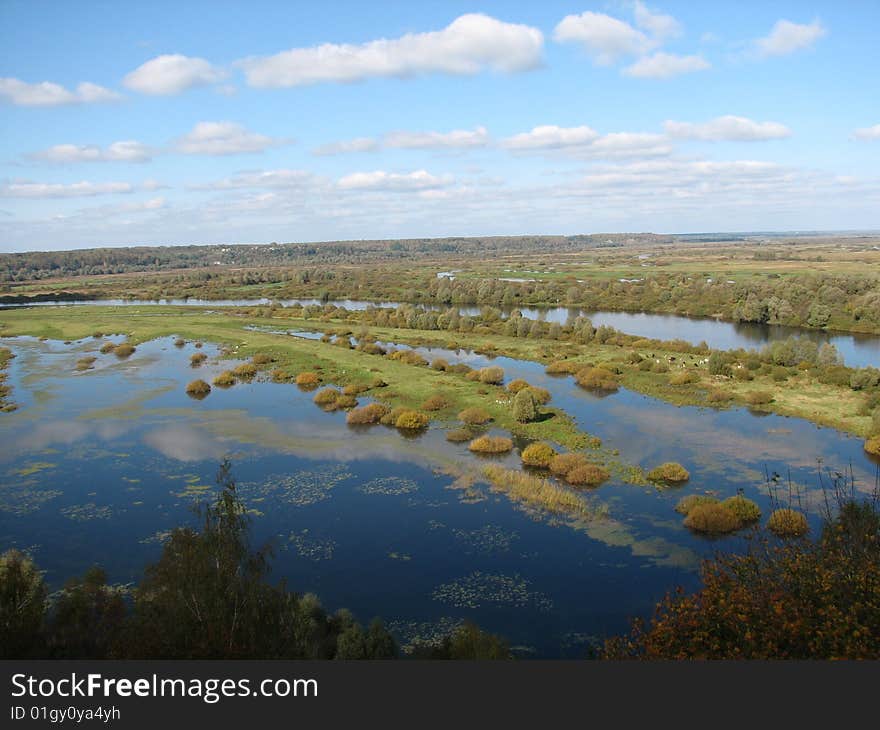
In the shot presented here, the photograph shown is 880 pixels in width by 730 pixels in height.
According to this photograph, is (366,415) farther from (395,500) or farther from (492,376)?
(492,376)

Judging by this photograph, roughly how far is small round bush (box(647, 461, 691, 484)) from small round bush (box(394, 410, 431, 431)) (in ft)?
48.0

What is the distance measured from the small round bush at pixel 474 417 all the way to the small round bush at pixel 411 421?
249cm

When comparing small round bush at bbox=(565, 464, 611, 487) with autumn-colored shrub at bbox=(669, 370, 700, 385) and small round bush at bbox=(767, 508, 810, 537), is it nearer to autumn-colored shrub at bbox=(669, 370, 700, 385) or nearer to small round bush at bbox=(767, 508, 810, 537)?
small round bush at bbox=(767, 508, 810, 537)

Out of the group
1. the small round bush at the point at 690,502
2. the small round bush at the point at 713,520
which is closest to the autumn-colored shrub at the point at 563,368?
the small round bush at the point at 690,502

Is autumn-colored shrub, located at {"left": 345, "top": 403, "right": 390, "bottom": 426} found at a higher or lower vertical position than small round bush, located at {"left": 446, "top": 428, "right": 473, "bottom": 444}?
higher

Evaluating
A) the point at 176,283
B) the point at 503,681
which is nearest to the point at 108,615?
the point at 503,681

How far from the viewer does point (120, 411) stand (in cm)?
4294

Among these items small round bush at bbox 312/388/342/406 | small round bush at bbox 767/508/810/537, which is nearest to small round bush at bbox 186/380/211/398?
small round bush at bbox 312/388/342/406

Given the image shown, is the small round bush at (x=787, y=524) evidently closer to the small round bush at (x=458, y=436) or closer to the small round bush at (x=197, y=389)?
the small round bush at (x=458, y=436)

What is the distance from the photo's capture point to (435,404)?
139 ft

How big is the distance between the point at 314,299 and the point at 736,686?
117660 millimetres

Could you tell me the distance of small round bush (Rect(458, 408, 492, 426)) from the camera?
39000 mm

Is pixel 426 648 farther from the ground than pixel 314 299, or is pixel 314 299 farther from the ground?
pixel 314 299

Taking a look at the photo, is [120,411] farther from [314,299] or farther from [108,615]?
[314,299]
